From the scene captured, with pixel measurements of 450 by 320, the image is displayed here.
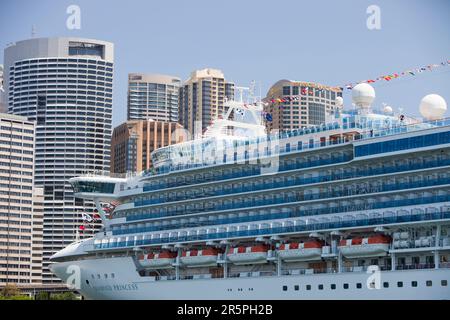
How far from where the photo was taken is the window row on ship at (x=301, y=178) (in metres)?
41.4

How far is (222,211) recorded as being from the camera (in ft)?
166

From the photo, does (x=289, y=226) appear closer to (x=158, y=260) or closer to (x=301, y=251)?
(x=301, y=251)

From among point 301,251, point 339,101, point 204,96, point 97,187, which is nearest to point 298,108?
point 204,96

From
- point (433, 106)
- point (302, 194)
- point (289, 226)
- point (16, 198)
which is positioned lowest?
point (289, 226)

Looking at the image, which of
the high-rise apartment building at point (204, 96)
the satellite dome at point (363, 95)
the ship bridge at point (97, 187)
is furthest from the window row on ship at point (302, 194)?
the high-rise apartment building at point (204, 96)

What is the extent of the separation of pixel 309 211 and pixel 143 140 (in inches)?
3911

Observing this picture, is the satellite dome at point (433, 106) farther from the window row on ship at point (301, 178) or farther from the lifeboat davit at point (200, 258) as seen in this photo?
the lifeboat davit at point (200, 258)

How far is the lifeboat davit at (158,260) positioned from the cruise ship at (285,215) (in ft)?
0.22

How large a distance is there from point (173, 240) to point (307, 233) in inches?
383

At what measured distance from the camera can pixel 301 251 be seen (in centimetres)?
4441

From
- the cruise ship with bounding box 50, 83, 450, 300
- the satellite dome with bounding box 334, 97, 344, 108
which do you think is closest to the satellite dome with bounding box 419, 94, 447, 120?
the cruise ship with bounding box 50, 83, 450, 300

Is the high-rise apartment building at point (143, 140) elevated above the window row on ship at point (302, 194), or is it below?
above

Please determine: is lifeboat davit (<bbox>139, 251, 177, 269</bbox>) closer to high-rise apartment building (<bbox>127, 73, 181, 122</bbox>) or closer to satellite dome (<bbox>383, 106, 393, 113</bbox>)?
satellite dome (<bbox>383, 106, 393, 113</bbox>)

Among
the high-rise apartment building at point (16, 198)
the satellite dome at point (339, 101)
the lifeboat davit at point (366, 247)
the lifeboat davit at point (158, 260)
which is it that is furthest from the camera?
the high-rise apartment building at point (16, 198)
